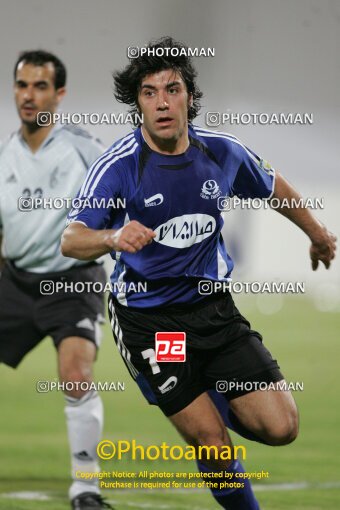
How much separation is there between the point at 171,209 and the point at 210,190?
17cm

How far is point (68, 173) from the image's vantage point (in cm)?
466

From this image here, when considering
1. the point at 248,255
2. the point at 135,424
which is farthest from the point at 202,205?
the point at 248,255

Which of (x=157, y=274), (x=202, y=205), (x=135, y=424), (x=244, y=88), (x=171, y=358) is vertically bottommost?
(x=135, y=424)

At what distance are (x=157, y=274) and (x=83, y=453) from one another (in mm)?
1229

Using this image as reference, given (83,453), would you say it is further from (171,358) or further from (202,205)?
(202,205)

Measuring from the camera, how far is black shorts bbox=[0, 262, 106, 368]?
4.54 m

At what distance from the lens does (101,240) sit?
308 centimetres

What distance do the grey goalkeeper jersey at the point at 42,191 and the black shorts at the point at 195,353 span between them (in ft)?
3.67

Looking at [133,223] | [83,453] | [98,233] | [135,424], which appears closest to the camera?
[133,223]

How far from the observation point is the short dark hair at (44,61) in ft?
15.8

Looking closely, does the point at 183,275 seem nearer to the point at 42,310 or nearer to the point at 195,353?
the point at 195,353

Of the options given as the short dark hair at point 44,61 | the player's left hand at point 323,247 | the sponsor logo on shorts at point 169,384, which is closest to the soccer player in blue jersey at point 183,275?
the sponsor logo on shorts at point 169,384

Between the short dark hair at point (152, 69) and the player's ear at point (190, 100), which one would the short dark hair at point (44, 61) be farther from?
the player's ear at point (190, 100)

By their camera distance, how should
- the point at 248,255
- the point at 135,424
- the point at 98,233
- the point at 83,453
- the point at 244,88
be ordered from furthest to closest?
the point at 248,255 → the point at 244,88 → the point at 135,424 → the point at 83,453 → the point at 98,233
